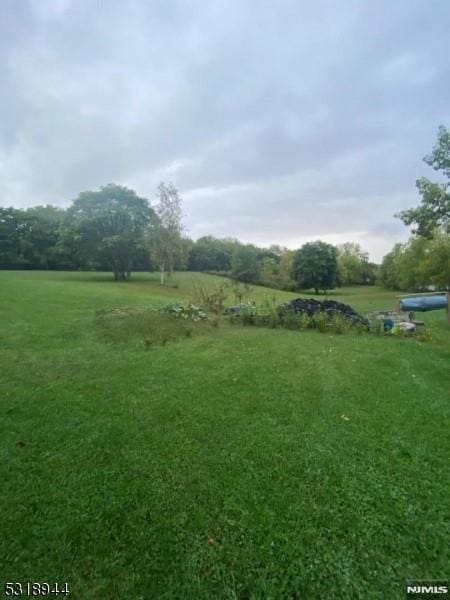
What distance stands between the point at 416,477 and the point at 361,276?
56.3 m

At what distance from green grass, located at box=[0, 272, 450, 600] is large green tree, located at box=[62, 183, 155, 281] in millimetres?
22857

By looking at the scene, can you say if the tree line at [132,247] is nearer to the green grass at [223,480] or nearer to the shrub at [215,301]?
the shrub at [215,301]

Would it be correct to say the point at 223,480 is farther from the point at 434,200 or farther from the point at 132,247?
the point at 132,247

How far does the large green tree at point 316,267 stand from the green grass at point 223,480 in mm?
32528

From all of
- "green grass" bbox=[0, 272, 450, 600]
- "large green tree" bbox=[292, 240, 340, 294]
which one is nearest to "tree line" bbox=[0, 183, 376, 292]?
"large green tree" bbox=[292, 240, 340, 294]

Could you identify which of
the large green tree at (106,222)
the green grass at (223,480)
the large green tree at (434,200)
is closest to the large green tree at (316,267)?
the large green tree at (106,222)

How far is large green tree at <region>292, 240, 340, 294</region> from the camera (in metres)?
35.3

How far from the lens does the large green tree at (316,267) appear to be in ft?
116

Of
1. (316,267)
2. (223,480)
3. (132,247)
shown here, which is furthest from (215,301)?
(316,267)

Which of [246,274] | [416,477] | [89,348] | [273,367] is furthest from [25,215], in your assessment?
[416,477]

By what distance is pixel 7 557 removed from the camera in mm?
1541

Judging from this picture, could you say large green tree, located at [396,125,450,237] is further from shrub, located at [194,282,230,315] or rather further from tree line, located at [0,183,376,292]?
tree line, located at [0,183,376,292]

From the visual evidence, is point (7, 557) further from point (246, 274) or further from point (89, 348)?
point (246, 274)

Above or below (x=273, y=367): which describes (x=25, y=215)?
above
